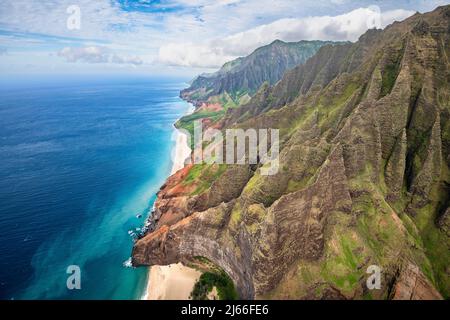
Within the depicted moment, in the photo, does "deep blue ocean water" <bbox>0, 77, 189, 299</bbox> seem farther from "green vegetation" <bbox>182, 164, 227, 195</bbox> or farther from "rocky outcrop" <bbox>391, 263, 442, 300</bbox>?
"rocky outcrop" <bbox>391, 263, 442, 300</bbox>

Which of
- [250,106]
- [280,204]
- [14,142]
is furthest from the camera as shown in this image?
[14,142]

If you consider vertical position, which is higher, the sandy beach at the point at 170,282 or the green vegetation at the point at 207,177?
the green vegetation at the point at 207,177

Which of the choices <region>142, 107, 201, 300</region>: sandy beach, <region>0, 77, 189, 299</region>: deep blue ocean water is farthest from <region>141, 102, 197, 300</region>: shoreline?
<region>0, 77, 189, 299</region>: deep blue ocean water

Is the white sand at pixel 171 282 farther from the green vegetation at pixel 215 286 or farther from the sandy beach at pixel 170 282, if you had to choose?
the green vegetation at pixel 215 286

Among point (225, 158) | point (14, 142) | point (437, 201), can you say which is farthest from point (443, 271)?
point (14, 142)

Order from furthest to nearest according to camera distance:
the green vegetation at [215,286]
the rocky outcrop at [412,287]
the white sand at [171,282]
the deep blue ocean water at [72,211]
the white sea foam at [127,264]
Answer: the white sea foam at [127,264] → the deep blue ocean water at [72,211] → the white sand at [171,282] → the green vegetation at [215,286] → the rocky outcrop at [412,287]

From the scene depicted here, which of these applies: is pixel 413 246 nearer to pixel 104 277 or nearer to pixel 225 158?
pixel 225 158

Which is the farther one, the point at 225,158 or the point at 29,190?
the point at 29,190

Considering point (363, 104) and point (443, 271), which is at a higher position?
point (363, 104)

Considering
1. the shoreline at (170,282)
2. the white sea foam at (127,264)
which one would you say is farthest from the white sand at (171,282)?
the white sea foam at (127,264)
